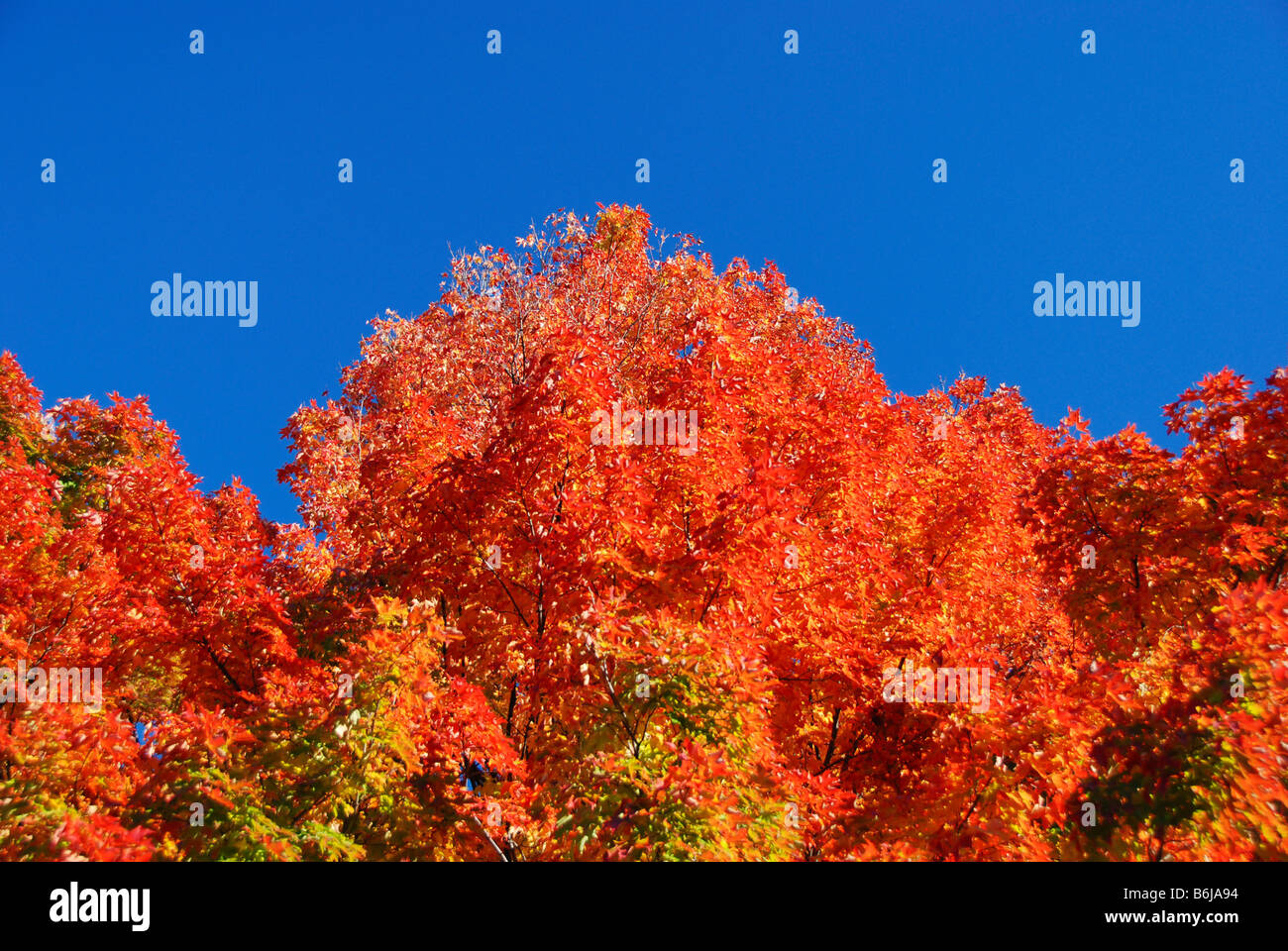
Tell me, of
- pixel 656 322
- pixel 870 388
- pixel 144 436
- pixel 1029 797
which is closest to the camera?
pixel 1029 797

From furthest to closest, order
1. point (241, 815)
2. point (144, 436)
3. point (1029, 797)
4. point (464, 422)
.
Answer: point (144, 436)
point (464, 422)
point (1029, 797)
point (241, 815)

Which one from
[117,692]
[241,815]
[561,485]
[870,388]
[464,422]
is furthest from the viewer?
[464,422]

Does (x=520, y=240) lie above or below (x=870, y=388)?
above

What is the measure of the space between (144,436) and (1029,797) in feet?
109

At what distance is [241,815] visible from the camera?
26.1 ft

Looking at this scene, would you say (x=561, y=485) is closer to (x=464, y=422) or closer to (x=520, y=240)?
(x=464, y=422)
